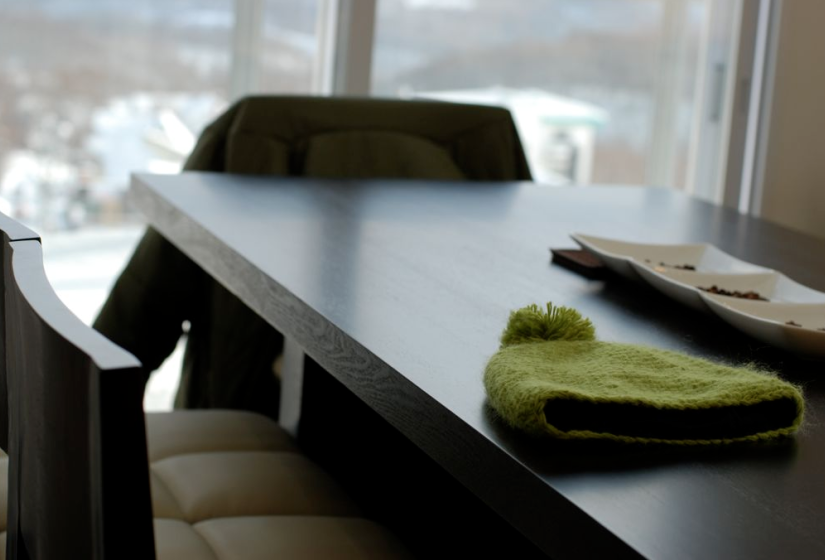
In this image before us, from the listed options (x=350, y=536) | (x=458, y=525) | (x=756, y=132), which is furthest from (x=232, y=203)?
(x=756, y=132)

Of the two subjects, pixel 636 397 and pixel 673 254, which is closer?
pixel 636 397

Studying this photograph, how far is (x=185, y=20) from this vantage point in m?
3.11

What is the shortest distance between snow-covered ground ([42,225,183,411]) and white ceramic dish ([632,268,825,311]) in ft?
6.34

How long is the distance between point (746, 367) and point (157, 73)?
2.37 m

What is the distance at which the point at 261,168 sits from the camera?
2301 millimetres

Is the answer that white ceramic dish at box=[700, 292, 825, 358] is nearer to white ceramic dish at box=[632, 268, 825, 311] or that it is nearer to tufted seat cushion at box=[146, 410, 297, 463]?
white ceramic dish at box=[632, 268, 825, 311]

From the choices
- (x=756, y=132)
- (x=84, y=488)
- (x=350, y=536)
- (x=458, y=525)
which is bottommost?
(x=458, y=525)

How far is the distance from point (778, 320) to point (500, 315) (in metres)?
0.30

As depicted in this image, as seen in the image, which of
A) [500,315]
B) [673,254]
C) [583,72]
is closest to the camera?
[500,315]

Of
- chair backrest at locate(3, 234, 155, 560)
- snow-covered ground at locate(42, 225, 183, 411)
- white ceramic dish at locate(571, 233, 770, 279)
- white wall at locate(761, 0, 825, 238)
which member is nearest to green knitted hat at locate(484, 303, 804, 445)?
chair backrest at locate(3, 234, 155, 560)

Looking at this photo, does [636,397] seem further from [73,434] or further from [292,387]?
[292,387]

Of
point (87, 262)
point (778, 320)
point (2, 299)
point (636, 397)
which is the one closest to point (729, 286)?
point (778, 320)

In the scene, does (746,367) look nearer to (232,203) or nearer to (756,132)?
(232,203)

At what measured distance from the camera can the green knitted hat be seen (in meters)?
0.85
